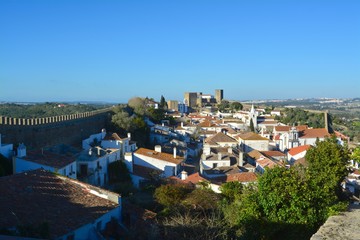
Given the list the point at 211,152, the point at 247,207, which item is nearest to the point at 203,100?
the point at 211,152

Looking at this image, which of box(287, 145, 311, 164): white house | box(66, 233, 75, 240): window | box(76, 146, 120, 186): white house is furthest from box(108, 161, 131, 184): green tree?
box(287, 145, 311, 164): white house

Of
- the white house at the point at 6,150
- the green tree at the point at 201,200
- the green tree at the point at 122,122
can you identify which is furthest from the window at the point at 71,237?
the green tree at the point at 122,122

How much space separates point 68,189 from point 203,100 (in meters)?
79.7

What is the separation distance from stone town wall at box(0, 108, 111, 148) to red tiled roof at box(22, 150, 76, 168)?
2317mm

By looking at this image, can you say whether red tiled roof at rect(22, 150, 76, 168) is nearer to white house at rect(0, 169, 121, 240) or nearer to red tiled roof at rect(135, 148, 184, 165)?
white house at rect(0, 169, 121, 240)

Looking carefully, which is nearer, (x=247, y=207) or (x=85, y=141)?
(x=247, y=207)

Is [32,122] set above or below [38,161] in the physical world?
above

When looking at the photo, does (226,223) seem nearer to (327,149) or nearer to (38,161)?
(327,149)

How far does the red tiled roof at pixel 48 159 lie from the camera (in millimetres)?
16266

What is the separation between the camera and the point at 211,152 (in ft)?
98.2

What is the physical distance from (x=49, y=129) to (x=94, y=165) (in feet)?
15.9

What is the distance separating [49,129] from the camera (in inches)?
907

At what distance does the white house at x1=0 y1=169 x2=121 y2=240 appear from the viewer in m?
9.43

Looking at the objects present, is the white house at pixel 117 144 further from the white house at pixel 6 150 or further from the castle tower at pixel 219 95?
the castle tower at pixel 219 95
